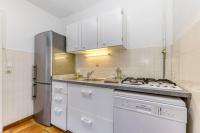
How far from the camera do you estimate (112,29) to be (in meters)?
1.63

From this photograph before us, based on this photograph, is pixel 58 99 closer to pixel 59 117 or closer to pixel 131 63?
pixel 59 117

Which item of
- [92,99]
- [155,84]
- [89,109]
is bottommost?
[89,109]

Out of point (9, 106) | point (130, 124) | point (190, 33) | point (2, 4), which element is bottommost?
point (9, 106)

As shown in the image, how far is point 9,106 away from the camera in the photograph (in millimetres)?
1828

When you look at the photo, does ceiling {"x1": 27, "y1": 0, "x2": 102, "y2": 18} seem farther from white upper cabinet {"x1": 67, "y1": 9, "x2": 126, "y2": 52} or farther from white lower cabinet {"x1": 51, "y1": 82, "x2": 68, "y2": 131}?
white lower cabinet {"x1": 51, "y1": 82, "x2": 68, "y2": 131}

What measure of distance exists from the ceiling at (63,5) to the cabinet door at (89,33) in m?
0.51

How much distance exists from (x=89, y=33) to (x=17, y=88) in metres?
1.63

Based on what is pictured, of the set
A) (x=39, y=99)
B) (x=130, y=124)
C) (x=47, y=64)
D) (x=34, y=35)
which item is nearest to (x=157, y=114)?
(x=130, y=124)

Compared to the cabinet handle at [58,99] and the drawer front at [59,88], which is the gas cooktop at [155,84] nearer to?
the drawer front at [59,88]

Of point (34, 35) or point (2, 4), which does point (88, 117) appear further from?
point (2, 4)

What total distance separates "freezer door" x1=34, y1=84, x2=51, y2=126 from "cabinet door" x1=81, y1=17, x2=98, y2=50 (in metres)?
0.98

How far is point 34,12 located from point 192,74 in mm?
2753

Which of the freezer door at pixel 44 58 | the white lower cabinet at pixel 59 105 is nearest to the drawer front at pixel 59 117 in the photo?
the white lower cabinet at pixel 59 105

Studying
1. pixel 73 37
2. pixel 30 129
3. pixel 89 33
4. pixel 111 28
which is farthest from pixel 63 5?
pixel 30 129
